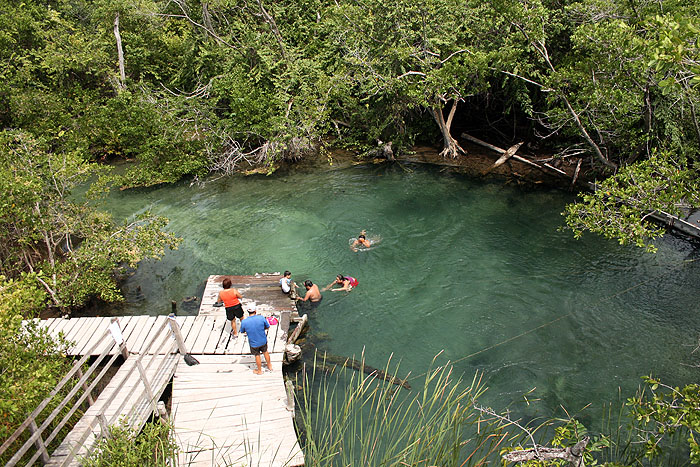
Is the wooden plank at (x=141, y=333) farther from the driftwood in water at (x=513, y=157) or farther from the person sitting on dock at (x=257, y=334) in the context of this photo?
the driftwood in water at (x=513, y=157)

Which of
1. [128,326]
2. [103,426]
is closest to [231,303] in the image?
[128,326]

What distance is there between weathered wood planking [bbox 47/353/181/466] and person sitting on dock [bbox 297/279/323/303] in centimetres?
400

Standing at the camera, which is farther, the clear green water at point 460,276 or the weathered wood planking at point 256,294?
the weathered wood planking at point 256,294

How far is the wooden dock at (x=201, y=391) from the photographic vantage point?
7.18 meters

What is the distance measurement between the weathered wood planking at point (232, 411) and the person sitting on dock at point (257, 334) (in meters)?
0.33

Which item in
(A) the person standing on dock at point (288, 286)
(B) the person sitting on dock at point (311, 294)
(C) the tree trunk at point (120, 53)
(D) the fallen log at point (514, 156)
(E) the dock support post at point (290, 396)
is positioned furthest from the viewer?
(C) the tree trunk at point (120, 53)

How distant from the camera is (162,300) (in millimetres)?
13438

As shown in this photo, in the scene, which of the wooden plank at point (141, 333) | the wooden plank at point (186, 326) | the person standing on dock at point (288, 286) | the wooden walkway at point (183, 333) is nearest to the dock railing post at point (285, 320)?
the wooden walkway at point (183, 333)

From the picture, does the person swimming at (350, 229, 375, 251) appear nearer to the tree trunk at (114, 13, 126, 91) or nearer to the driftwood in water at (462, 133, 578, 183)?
the driftwood in water at (462, 133, 578, 183)

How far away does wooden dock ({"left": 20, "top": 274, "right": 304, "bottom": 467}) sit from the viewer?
7.18m

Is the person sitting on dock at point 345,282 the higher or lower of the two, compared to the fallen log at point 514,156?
lower

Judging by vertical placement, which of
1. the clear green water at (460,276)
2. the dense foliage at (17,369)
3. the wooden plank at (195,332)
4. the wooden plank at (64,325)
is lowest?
the clear green water at (460,276)

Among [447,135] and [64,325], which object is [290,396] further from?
[447,135]

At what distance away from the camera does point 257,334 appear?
29.3 feet
